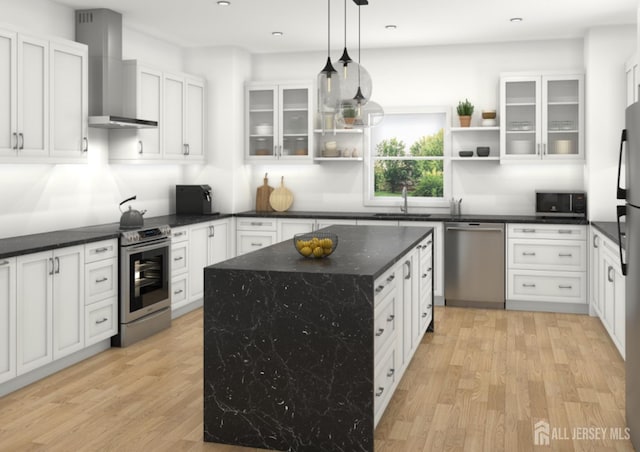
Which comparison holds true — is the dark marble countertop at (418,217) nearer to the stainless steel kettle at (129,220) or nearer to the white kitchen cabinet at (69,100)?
the stainless steel kettle at (129,220)

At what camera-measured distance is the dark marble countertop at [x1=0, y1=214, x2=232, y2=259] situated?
4328 mm

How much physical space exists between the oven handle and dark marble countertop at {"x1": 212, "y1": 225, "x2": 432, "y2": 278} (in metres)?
1.50

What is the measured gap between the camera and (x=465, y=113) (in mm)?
7207

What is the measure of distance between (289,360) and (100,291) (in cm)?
235

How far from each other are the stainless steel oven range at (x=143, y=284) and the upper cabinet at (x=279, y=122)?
2125 mm

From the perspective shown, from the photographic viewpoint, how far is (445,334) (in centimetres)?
582

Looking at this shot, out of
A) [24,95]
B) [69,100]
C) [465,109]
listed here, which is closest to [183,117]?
[69,100]

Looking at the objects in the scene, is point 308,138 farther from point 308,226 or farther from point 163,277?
point 163,277

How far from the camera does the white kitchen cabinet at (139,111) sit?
Answer: 240 inches

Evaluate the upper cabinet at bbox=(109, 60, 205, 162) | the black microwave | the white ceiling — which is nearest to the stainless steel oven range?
the upper cabinet at bbox=(109, 60, 205, 162)

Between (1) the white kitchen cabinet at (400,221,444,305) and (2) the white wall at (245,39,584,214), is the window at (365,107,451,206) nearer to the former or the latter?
(2) the white wall at (245,39,584,214)

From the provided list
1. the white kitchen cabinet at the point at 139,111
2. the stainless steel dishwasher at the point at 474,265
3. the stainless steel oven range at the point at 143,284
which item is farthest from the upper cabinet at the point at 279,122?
the stainless steel oven range at the point at 143,284

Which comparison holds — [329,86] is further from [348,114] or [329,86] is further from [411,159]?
[411,159]

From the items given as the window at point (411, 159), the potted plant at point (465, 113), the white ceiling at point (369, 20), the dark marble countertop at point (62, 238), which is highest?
the white ceiling at point (369, 20)
